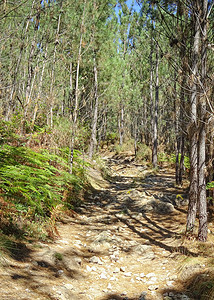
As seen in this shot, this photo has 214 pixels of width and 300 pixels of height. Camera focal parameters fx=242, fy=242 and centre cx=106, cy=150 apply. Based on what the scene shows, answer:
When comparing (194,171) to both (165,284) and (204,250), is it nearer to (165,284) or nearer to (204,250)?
(204,250)

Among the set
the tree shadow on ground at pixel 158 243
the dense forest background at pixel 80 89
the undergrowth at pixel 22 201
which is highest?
the dense forest background at pixel 80 89

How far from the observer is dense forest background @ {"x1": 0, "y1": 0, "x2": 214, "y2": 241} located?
13.1 feet

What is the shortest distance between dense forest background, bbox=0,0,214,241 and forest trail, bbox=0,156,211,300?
61cm

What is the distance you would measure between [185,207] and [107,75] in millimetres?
10616

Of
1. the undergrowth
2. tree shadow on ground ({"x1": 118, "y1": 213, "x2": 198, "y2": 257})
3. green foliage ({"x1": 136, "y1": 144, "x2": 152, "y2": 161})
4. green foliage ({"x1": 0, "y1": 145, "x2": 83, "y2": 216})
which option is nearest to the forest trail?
tree shadow on ground ({"x1": 118, "y1": 213, "x2": 198, "y2": 257})

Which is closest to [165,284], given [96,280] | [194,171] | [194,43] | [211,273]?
[211,273]

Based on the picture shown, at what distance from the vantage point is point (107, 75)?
49.2 ft

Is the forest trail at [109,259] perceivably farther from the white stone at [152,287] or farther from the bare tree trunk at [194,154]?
the bare tree trunk at [194,154]

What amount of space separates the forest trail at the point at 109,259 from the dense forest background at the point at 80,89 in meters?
0.61

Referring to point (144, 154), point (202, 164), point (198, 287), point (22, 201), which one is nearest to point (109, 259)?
point (198, 287)

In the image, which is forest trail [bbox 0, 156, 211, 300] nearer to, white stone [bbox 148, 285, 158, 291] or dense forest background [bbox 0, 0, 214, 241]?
white stone [bbox 148, 285, 158, 291]

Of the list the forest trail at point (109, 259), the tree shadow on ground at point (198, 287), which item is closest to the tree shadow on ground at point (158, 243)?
the forest trail at point (109, 259)

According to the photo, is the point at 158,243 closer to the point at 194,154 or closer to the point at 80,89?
the point at 194,154

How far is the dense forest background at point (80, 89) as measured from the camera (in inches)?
157
